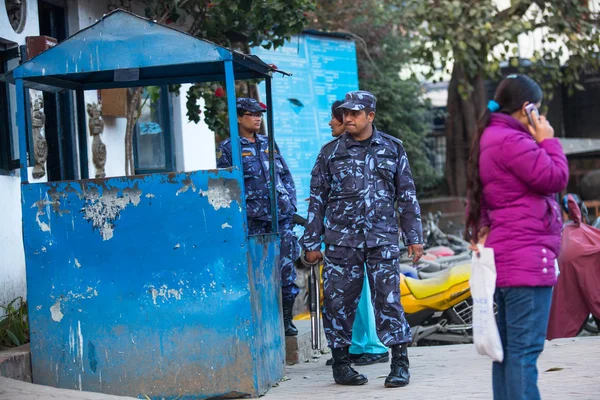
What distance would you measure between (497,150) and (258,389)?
95.5 inches

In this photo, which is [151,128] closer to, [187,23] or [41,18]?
[187,23]

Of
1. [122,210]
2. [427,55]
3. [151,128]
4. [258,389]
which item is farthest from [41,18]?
[427,55]

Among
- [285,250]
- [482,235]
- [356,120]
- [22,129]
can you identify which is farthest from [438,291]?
[482,235]

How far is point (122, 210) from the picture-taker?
19.2ft

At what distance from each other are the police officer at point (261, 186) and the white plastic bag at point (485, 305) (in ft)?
10.2

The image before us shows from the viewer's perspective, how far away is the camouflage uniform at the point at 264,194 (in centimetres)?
721

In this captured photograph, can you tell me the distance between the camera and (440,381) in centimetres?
633

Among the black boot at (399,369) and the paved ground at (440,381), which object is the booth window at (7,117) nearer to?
the paved ground at (440,381)

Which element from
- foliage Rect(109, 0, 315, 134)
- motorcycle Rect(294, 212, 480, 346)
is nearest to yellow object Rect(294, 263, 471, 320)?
motorcycle Rect(294, 212, 480, 346)

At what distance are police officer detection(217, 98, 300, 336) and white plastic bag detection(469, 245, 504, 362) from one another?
3.10m

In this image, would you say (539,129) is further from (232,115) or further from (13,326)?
(13,326)

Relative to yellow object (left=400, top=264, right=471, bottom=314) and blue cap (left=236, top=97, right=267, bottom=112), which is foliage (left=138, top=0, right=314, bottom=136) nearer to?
blue cap (left=236, top=97, right=267, bottom=112)

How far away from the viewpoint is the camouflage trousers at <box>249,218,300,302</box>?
23.7ft

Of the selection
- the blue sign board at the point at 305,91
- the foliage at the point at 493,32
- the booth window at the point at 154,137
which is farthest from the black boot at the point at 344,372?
the foliage at the point at 493,32
